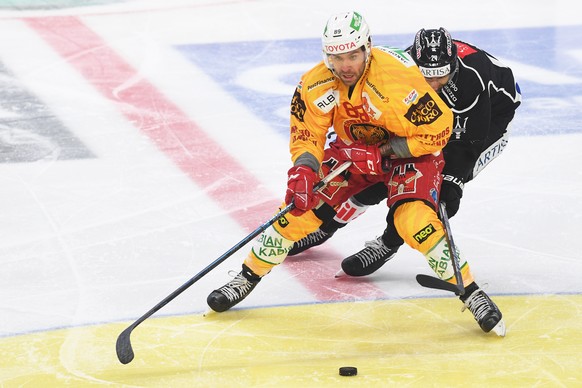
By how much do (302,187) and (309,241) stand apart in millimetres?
850

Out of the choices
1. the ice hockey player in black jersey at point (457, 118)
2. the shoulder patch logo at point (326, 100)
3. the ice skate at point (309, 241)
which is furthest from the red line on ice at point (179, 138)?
the shoulder patch logo at point (326, 100)

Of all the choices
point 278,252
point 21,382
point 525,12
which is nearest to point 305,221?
point 278,252

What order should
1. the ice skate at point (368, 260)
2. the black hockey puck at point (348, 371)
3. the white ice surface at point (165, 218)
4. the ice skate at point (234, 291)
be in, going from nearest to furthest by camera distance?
the black hockey puck at point (348, 371)
the ice skate at point (234, 291)
the white ice surface at point (165, 218)
the ice skate at point (368, 260)

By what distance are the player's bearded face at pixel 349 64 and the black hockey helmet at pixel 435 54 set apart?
317 mm

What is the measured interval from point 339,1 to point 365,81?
4.96 m

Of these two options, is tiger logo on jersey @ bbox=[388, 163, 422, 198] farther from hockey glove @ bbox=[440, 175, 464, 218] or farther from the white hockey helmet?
the white hockey helmet

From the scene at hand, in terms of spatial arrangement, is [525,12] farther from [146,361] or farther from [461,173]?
→ [146,361]

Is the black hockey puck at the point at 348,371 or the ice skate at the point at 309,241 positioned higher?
the black hockey puck at the point at 348,371

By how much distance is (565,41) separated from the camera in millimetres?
8008

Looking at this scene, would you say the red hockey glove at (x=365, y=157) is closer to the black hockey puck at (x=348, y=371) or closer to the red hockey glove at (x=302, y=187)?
the red hockey glove at (x=302, y=187)

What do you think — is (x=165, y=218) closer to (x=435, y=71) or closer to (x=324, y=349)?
(x=324, y=349)

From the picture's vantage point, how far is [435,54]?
169 inches

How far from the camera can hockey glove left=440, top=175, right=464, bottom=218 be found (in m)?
4.49

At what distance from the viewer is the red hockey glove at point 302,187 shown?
13.5 ft
